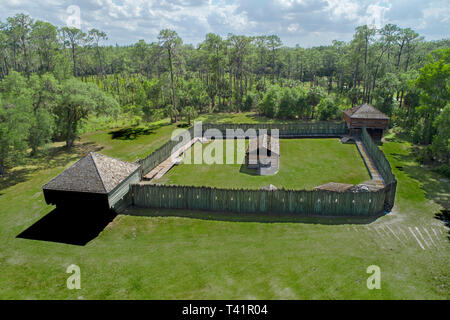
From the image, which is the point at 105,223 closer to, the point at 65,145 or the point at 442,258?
the point at 442,258

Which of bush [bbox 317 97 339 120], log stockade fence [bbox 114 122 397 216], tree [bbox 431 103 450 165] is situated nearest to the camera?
log stockade fence [bbox 114 122 397 216]

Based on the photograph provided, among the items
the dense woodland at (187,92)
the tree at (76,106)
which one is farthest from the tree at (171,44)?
the tree at (76,106)

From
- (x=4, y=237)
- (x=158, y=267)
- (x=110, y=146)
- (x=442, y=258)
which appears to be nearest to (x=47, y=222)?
(x=4, y=237)

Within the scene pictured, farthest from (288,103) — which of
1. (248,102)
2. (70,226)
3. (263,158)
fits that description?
(70,226)

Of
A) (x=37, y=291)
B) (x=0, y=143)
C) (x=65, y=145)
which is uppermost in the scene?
(x=0, y=143)

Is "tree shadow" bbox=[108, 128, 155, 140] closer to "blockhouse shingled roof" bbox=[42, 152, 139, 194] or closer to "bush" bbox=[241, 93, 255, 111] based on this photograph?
"blockhouse shingled roof" bbox=[42, 152, 139, 194]

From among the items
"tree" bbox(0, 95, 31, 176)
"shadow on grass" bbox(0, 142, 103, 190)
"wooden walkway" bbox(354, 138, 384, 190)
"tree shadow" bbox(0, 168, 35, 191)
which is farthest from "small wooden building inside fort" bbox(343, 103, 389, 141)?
"tree shadow" bbox(0, 168, 35, 191)
